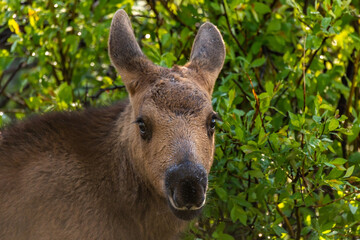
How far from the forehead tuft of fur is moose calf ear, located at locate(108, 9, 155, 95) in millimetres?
326

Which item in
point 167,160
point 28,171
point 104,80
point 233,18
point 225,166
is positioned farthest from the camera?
point 104,80

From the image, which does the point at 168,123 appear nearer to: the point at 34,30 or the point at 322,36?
the point at 322,36

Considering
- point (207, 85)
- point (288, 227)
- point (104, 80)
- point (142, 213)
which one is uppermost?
point (207, 85)

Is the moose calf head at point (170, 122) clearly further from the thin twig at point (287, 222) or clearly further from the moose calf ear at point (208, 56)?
the thin twig at point (287, 222)

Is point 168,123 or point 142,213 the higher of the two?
point 168,123

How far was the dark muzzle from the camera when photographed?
17.0ft

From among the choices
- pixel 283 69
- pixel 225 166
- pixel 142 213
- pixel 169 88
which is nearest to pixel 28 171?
pixel 142 213

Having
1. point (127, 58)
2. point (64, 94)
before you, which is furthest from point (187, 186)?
point (64, 94)

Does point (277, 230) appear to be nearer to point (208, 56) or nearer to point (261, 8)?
point (208, 56)

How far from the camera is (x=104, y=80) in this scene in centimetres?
844

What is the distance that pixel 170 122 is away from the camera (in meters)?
5.58

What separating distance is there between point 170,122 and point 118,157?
2.72ft

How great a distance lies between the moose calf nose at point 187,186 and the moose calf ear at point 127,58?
115 centimetres

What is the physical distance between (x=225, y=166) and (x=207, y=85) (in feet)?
3.95
